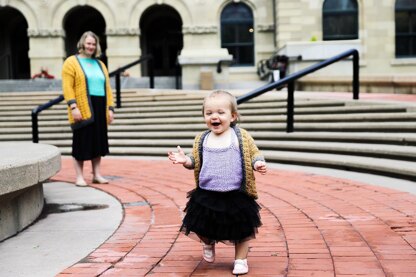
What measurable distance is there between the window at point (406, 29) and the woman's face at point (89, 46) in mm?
21515

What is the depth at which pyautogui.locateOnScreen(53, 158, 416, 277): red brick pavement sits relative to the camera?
11.5 ft

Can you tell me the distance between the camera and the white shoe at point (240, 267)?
3.43m

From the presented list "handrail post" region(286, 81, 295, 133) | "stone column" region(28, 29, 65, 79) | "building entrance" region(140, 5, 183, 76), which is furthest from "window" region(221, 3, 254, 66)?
"handrail post" region(286, 81, 295, 133)

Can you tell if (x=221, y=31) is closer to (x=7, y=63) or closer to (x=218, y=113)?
(x=7, y=63)

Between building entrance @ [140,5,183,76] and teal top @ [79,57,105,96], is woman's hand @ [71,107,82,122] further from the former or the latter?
building entrance @ [140,5,183,76]

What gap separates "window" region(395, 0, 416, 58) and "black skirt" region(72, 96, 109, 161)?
2143cm

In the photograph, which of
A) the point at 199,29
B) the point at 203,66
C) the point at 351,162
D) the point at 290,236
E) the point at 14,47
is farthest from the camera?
the point at 14,47

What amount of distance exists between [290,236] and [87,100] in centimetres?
349

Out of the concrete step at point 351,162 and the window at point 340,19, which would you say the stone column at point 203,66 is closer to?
the window at point 340,19

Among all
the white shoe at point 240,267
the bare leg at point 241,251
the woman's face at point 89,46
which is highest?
the woman's face at point 89,46

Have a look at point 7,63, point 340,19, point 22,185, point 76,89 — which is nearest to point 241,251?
point 22,185

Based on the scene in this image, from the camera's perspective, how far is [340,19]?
25.9m

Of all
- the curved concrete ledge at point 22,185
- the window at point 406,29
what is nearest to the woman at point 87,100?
the curved concrete ledge at point 22,185

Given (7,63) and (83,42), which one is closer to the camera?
(83,42)
